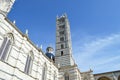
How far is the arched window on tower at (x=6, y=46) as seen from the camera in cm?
1343

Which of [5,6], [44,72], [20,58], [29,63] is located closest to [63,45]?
[44,72]

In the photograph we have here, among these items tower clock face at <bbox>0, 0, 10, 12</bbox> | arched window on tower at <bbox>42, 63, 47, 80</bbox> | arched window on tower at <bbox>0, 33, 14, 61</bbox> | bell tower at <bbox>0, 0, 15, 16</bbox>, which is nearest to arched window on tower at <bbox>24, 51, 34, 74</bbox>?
arched window on tower at <bbox>0, 33, 14, 61</bbox>

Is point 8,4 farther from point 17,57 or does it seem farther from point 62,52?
point 62,52

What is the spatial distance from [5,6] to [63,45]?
2076 cm

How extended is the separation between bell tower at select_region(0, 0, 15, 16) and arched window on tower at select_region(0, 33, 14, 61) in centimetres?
287

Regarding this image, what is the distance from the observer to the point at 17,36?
16.2m

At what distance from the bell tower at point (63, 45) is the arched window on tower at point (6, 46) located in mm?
17788

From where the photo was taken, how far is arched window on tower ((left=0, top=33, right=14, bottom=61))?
1343 cm

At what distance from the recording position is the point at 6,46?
14125 millimetres

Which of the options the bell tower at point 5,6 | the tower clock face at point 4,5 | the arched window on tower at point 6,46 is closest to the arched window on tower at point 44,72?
the arched window on tower at point 6,46

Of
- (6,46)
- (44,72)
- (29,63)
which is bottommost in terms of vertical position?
(44,72)

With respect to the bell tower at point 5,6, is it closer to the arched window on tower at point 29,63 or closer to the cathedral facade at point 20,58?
the cathedral facade at point 20,58

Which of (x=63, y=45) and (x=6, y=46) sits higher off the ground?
(x=63, y=45)

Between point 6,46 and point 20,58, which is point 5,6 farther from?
point 20,58
